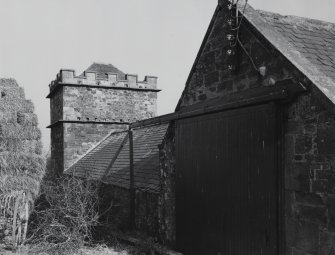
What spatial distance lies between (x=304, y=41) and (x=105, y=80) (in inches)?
639

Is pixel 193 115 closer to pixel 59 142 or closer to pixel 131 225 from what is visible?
pixel 131 225

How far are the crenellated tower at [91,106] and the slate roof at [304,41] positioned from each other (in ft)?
50.7

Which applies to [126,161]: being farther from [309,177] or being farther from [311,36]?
[309,177]

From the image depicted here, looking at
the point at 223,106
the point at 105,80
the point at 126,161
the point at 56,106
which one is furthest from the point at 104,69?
the point at 223,106

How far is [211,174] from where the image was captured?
23.3 ft

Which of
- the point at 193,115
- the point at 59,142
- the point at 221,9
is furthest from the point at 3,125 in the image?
the point at 59,142

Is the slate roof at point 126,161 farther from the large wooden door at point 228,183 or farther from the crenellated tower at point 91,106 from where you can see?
the large wooden door at point 228,183

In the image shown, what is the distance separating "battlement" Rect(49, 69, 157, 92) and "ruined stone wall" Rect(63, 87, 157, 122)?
0.30 m

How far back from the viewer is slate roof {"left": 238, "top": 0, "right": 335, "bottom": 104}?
16.4ft

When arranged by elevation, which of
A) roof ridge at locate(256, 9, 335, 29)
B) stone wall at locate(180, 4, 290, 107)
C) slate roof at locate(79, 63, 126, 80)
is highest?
slate roof at locate(79, 63, 126, 80)

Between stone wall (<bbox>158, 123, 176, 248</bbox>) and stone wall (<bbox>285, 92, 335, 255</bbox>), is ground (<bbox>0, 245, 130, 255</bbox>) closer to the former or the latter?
stone wall (<bbox>158, 123, 176, 248</bbox>)

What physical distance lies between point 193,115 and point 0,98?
820cm

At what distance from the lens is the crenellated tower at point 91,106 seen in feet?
68.2

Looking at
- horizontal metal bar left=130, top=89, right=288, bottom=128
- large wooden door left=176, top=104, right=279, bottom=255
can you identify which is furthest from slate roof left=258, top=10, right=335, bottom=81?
large wooden door left=176, top=104, right=279, bottom=255
